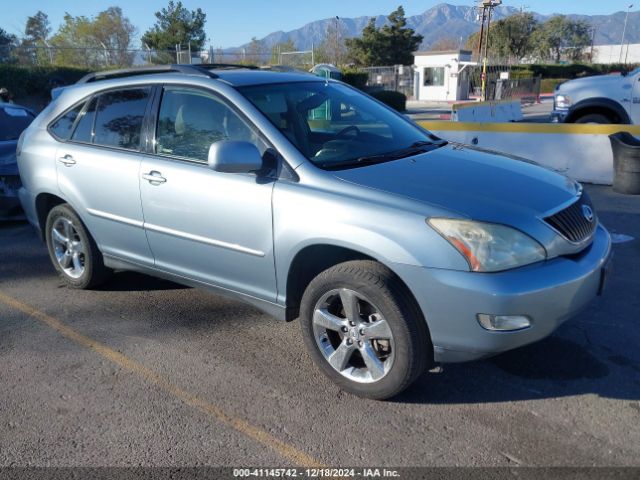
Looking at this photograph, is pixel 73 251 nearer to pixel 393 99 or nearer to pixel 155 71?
pixel 155 71

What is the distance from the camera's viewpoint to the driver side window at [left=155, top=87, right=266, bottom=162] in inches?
150

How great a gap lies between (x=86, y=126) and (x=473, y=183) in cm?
310

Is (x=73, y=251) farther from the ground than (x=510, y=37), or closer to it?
closer to it

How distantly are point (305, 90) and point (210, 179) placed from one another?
3.40 ft

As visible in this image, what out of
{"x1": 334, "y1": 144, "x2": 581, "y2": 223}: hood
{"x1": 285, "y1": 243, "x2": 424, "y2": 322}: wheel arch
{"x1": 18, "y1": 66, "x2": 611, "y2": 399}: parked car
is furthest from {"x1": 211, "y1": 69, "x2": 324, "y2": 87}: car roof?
{"x1": 285, "y1": 243, "x2": 424, "y2": 322}: wheel arch

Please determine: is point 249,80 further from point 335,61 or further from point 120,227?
point 335,61

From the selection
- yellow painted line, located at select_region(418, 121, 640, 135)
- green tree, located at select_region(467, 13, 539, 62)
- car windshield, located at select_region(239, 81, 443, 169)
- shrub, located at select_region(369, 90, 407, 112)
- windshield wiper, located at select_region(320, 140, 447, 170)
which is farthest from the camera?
green tree, located at select_region(467, 13, 539, 62)

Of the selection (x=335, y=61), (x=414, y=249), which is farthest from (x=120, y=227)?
(x=335, y=61)

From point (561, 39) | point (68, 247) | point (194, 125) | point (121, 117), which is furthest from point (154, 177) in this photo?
point (561, 39)

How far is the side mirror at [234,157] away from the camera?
3.43m

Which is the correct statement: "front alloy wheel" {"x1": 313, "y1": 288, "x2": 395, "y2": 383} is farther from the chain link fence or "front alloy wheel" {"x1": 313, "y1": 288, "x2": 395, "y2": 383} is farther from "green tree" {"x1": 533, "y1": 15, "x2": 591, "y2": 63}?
"green tree" {"x1": 533, "y1": 15, "x2": 591, "y2": 63}

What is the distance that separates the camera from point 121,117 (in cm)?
450

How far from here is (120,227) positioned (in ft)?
14.5

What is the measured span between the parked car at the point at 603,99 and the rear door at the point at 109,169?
8533 mm
